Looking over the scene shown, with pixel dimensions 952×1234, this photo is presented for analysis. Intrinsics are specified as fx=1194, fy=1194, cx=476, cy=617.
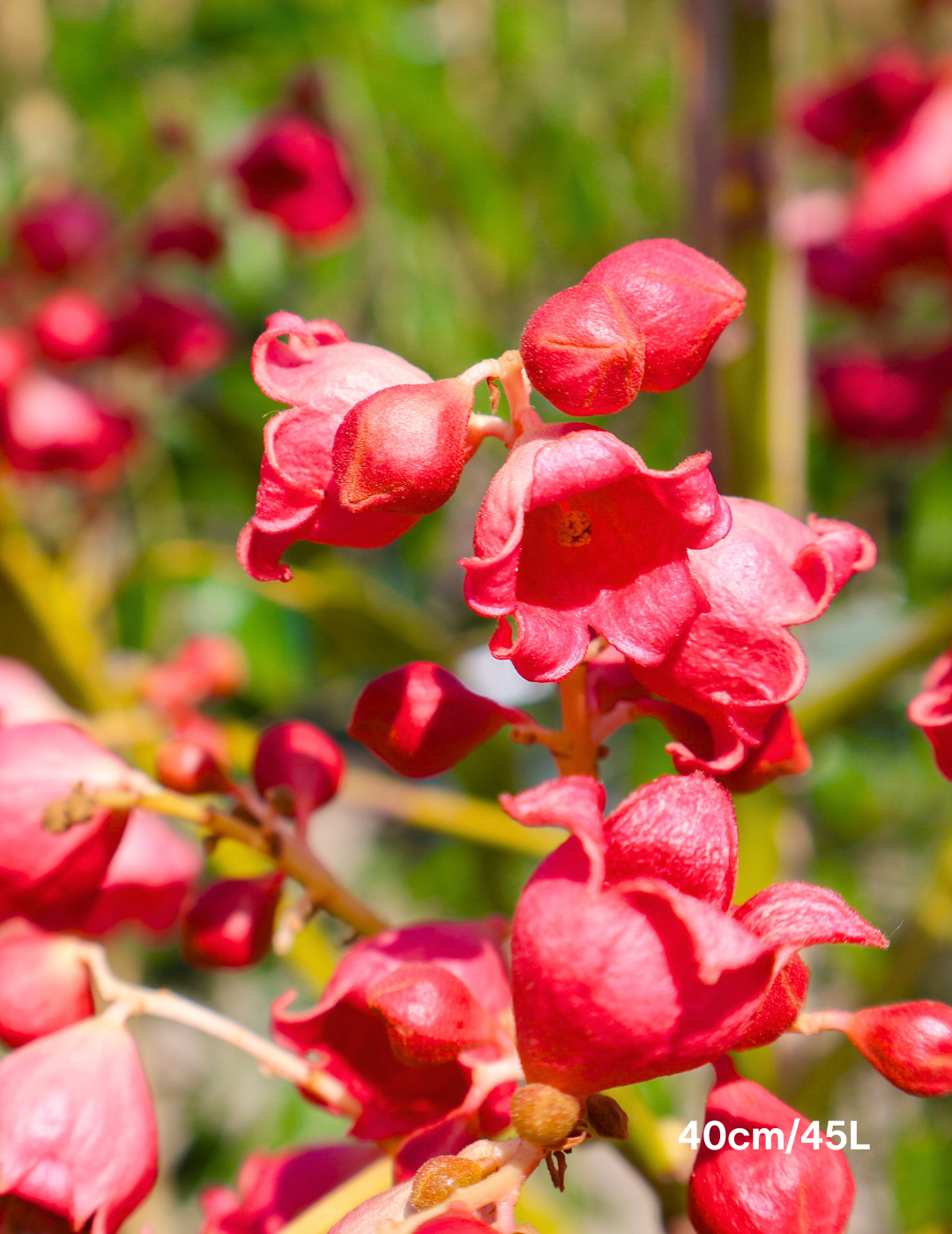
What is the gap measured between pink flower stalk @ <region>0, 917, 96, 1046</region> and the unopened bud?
0.16m

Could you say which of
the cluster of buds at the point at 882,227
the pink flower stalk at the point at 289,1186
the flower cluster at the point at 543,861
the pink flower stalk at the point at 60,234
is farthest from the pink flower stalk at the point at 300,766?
the pink flower stalk at the point at 60,234

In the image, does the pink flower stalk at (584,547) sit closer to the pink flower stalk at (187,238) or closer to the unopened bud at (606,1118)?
the unopened bud at (606,1118)

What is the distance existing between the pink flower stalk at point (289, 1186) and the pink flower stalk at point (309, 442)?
0.20 metres

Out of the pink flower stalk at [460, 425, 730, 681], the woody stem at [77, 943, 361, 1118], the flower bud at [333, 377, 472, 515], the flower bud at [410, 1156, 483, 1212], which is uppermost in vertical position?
the flower bud at [333, 377, 472, 515]

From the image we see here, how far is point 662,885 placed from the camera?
237 millimetres

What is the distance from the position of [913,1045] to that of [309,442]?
0.66 ft

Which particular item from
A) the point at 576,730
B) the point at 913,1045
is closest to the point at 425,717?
the point at 576,730

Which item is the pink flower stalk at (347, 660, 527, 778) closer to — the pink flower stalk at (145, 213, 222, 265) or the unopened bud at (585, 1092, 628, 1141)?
the unopened bud at (585, 1092, 628, 1141)

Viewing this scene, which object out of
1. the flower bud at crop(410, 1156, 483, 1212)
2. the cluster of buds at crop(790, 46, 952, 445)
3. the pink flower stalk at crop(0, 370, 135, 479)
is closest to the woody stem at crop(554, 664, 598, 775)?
the flower bud at crop(410, 1156, 483, 1212)

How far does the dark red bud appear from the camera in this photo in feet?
0.88

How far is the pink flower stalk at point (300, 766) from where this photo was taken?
0.38 metres

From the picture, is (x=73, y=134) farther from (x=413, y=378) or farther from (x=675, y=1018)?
(x=675, y=1018)

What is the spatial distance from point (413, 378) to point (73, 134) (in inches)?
58.4

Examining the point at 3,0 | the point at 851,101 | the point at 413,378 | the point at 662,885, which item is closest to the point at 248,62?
the point at 851,101
